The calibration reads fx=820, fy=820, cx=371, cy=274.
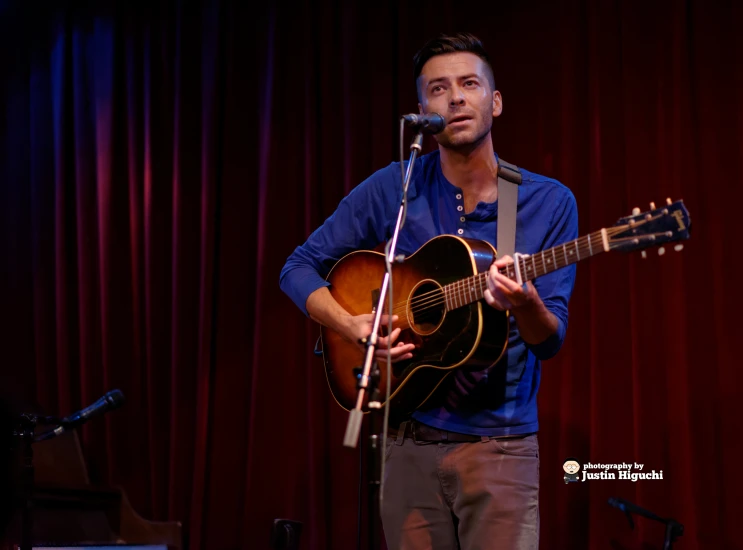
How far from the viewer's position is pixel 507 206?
2.90 metres

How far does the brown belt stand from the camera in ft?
8.94

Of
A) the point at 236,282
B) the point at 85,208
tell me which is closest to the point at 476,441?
the point at 236,282

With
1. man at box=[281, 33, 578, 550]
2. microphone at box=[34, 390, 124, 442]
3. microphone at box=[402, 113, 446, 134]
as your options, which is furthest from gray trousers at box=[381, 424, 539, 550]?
microphone at box=[34, 390, 124, 442]

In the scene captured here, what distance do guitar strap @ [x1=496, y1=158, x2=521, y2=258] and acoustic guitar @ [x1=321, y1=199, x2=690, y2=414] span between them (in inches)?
2.5

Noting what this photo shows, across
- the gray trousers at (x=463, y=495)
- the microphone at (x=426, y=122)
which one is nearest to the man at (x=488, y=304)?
the gray trousers at (x=463, y=495)

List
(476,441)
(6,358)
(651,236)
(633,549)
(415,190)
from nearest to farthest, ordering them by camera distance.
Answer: (651,236) < (476,441) < (415,190) < (633,549) < (6,358)

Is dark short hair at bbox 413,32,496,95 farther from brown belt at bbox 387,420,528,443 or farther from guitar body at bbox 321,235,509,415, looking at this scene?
brown belt at bbox 387,420,528,443

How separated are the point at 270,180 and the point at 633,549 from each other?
9.77 feet

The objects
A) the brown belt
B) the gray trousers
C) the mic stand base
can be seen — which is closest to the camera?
the gray trousers

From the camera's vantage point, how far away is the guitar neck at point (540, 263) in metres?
2.42

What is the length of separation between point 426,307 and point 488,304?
0.30m

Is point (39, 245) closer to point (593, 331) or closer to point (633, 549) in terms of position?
point (593, 331)

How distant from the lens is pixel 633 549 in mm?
4160

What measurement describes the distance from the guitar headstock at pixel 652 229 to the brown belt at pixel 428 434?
76 centimetres
